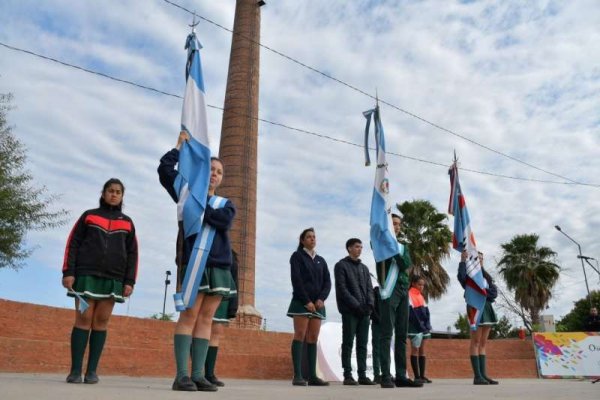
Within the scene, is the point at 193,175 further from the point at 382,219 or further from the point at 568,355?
the point at 568,355

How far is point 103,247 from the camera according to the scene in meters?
4.63

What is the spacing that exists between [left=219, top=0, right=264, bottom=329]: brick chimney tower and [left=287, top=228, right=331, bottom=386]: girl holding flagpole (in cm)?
1026

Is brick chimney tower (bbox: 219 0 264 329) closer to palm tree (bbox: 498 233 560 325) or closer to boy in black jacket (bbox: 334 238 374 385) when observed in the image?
boy in black jacket (bbox: 334 238 374 385)

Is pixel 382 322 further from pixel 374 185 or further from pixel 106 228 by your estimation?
pixel 106 228

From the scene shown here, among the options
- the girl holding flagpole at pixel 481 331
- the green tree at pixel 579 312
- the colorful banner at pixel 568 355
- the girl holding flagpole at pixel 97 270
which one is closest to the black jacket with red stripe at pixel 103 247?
the girl holding flagpole at pixel 97 270

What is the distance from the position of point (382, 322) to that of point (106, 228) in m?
3.18

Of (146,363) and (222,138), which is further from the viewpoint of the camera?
(222,138)

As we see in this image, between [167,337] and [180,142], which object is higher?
[180,142]

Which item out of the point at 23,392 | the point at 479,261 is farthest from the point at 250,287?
the point at 23,392

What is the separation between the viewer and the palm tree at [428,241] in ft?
74.4

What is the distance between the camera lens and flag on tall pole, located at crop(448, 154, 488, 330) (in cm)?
755

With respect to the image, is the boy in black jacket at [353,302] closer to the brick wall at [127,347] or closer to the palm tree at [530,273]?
the brick wall at [127,347]

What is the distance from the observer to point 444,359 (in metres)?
12.4

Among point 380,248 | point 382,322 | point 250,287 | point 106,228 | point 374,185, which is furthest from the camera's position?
point 250,287
